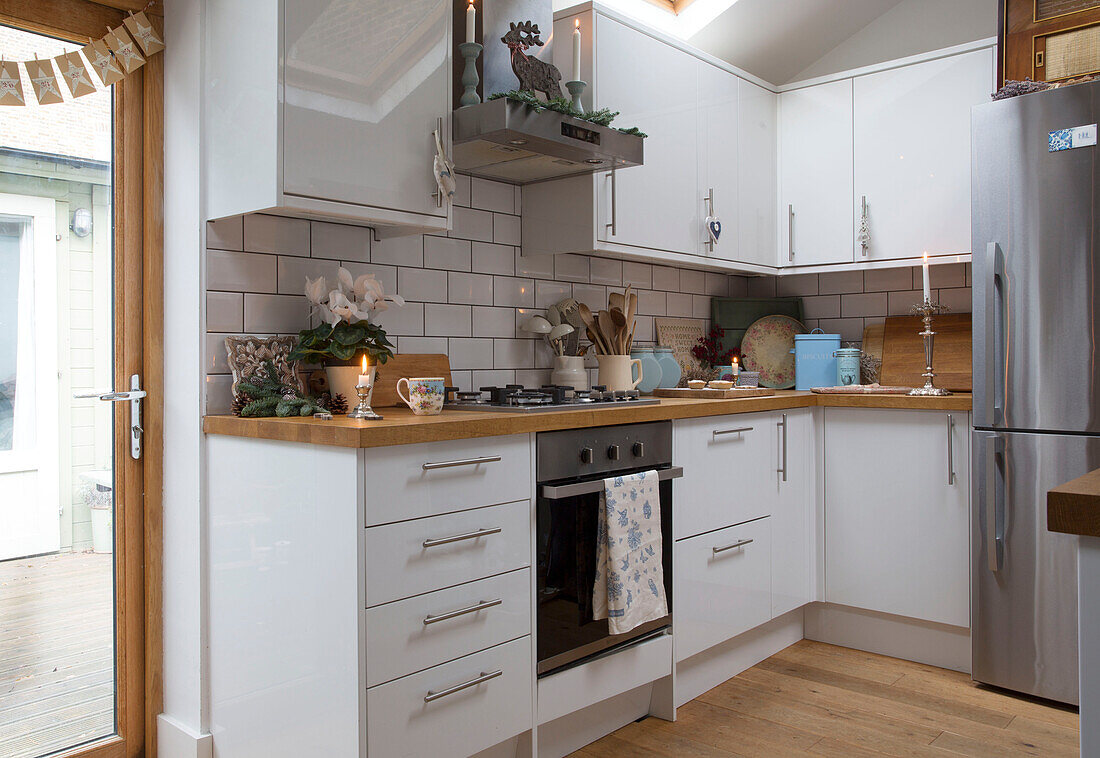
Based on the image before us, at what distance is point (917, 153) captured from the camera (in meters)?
3.29

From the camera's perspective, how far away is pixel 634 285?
3.39 m

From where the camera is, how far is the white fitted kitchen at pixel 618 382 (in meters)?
1.91

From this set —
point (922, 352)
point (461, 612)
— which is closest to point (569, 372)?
point (461, 612)

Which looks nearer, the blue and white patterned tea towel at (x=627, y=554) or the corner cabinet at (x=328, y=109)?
the corner cabinet at (x=328, y=109)

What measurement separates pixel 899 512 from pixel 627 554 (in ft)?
4.21

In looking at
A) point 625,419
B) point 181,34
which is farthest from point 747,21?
point 181,34

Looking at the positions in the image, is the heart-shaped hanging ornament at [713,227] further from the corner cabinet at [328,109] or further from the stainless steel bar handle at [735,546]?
Answer: the corner cabinet at [328,109]

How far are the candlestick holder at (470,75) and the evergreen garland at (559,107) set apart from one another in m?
0.05

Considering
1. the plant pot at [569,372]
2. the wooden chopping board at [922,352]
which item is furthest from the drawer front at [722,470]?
the wooden chopping board at [922,352]

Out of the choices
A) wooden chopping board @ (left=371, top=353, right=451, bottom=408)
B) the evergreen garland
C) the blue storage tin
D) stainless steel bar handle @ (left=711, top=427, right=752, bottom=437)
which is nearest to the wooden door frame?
wooden chopping board @ (left=371, top=353, right=451, bottom=408)

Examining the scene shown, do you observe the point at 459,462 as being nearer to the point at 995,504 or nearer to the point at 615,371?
the point at 615,371

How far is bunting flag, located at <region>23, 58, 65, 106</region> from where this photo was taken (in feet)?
6.66

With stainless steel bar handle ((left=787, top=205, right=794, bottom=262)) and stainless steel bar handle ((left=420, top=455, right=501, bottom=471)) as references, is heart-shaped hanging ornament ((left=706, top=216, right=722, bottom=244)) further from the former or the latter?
stainless steel bar handle ((left=420, top=455, right=501, bottom=471))

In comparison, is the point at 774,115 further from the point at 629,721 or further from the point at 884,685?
the point at 629,721
